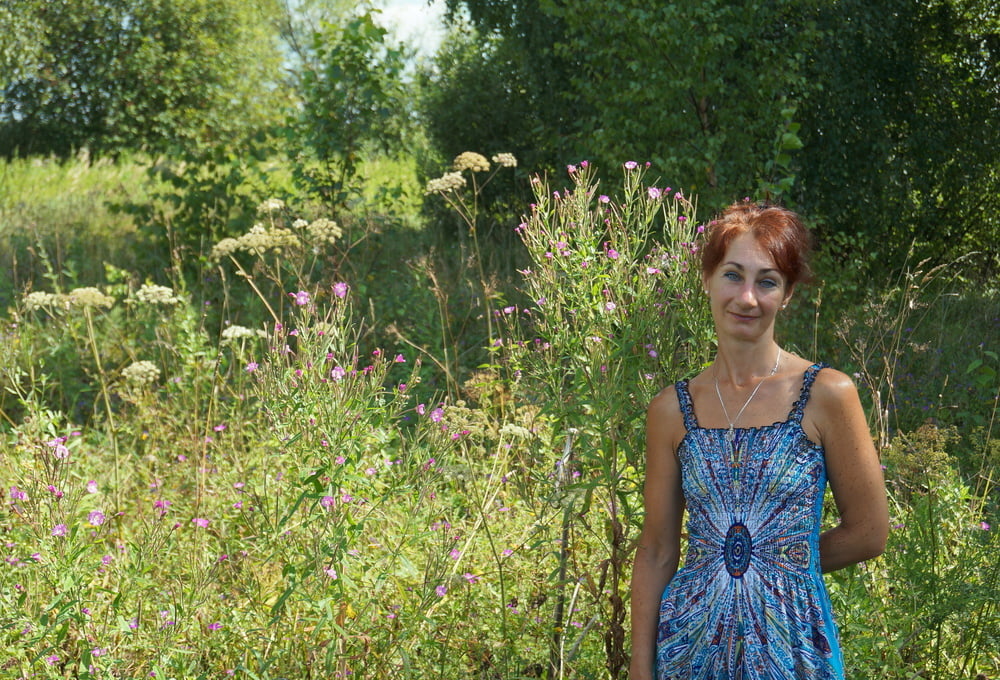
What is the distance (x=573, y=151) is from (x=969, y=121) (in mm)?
3511

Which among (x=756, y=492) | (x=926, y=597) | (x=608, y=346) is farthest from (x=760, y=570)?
(x=926, y=597)

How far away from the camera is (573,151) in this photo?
9.88 metres

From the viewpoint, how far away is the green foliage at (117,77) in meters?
20.4

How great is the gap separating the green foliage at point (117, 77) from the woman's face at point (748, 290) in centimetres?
1938

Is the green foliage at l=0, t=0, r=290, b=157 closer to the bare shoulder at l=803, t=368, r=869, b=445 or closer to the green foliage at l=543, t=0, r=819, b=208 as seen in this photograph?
the green foliage at l=543, t=0, r=819, b=208

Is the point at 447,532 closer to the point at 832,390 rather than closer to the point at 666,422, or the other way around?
the point at 666,422

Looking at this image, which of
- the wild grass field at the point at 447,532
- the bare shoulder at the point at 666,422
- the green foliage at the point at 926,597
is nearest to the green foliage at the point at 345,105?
the wild grass field at the point at 447,532

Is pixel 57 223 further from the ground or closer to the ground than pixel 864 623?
further from the ground

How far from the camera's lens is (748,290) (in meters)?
2.05

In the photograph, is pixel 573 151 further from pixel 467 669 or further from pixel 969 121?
pixel 467 669

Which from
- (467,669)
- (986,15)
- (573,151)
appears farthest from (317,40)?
(467,669)

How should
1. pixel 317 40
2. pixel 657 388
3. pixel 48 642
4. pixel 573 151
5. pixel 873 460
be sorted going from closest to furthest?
pixel 873 460 → pixel 657 388 → pixel 48 642 → pixel 317 40 → pixel 573 151

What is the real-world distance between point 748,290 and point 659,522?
1.78ft

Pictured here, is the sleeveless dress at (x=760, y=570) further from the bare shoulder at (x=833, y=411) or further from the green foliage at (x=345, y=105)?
the green foliage at (x=345, y=105)
